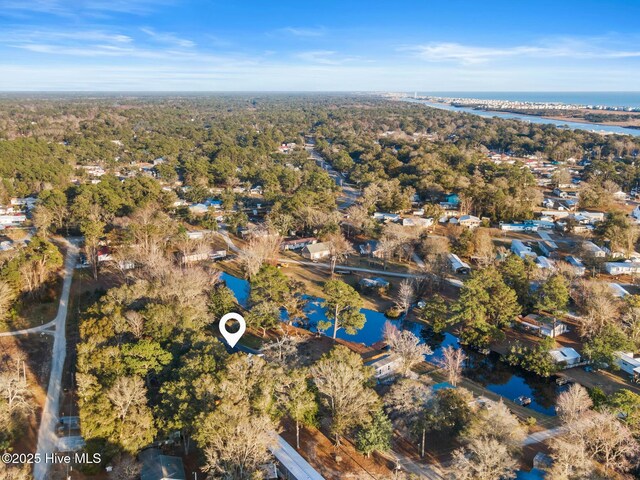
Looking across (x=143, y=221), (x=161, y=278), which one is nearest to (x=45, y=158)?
(x=143, y=221)

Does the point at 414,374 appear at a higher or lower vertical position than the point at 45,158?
lower

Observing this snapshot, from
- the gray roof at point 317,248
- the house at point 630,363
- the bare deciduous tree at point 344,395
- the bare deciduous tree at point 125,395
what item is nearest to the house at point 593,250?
the house at point 630,363

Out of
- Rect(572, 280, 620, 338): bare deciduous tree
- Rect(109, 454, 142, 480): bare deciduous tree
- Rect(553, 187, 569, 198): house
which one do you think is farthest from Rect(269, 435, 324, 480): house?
Rect(553, 187, 569, 198): house

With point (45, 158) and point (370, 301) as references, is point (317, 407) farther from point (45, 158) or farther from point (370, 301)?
point (45, 158)

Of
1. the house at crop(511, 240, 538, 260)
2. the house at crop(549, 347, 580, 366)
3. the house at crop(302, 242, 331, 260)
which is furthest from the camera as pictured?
the house at crop(302, 242, 331, 260)

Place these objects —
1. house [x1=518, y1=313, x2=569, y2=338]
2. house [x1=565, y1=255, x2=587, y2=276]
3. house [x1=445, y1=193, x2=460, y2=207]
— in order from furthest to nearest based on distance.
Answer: house [x1=445, y1=193, x2=460, y2=207]
house [x1=565, y1=255, x2=587, y2=276]
house [x1=518, y1=313, x2=569, y2=338]

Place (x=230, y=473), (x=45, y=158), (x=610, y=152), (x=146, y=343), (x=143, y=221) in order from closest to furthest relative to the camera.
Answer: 1. (x=230, y=473)
2. (x=146, y=343)
3. (x=143, y=221)
4. (x=45, y=158)
5. (x=610, y=152)

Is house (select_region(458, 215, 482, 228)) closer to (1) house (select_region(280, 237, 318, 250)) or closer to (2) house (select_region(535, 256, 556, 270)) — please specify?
(2) house (select_region(535, 256, 556, 270))

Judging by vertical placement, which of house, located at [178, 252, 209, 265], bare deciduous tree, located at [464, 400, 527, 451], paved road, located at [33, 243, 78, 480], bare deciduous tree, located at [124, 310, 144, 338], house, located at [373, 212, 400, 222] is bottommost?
paved road, located at [33, 243, 78, 480]
